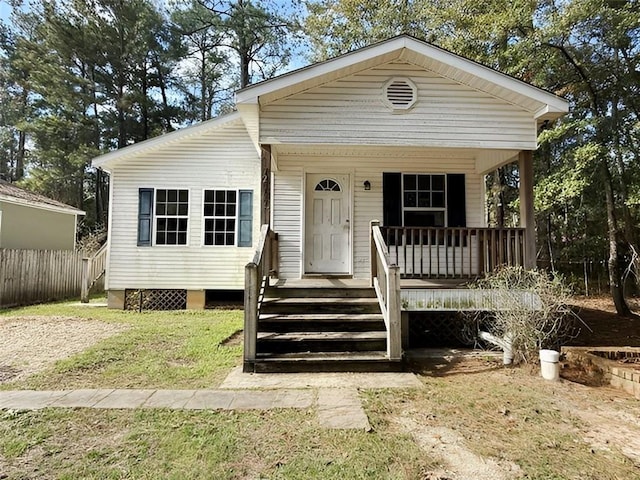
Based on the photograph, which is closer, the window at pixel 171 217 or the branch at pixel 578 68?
the branch at pixel 578 68

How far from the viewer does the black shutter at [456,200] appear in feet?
27.5

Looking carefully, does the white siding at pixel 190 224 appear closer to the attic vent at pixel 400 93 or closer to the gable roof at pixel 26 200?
the attic vent at pixel 400 93

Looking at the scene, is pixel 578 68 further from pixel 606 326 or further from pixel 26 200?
pixel 26 200

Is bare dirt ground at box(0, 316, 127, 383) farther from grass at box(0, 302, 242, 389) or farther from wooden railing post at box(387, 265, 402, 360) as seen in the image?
wooden railing post at box(387, 265, 402, 360)

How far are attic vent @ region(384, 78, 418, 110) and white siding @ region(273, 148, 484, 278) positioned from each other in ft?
4.25

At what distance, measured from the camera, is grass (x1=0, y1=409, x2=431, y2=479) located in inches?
107

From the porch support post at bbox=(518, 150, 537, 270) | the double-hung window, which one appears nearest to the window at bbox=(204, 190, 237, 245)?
the double-hung window

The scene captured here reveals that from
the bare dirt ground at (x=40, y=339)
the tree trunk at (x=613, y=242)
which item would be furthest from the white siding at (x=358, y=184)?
the tree trunk at (x=613, y=242)

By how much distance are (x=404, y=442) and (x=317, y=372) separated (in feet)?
6.68

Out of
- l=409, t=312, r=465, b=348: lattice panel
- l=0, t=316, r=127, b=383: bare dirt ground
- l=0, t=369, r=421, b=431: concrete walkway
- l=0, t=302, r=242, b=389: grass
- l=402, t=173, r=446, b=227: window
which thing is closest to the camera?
l=0, t=369, r=421, b=431: concrete walkway

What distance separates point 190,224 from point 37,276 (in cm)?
587

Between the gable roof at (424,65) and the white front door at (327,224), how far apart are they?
224cm

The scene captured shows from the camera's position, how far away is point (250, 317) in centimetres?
507

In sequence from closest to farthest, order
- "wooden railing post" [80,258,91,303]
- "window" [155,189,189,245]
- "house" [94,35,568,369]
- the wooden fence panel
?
"house" [94,35,568,369], "window" [155,189,189,245], the wooden fence panel, "wooden railing post" [80,258,91,303]
